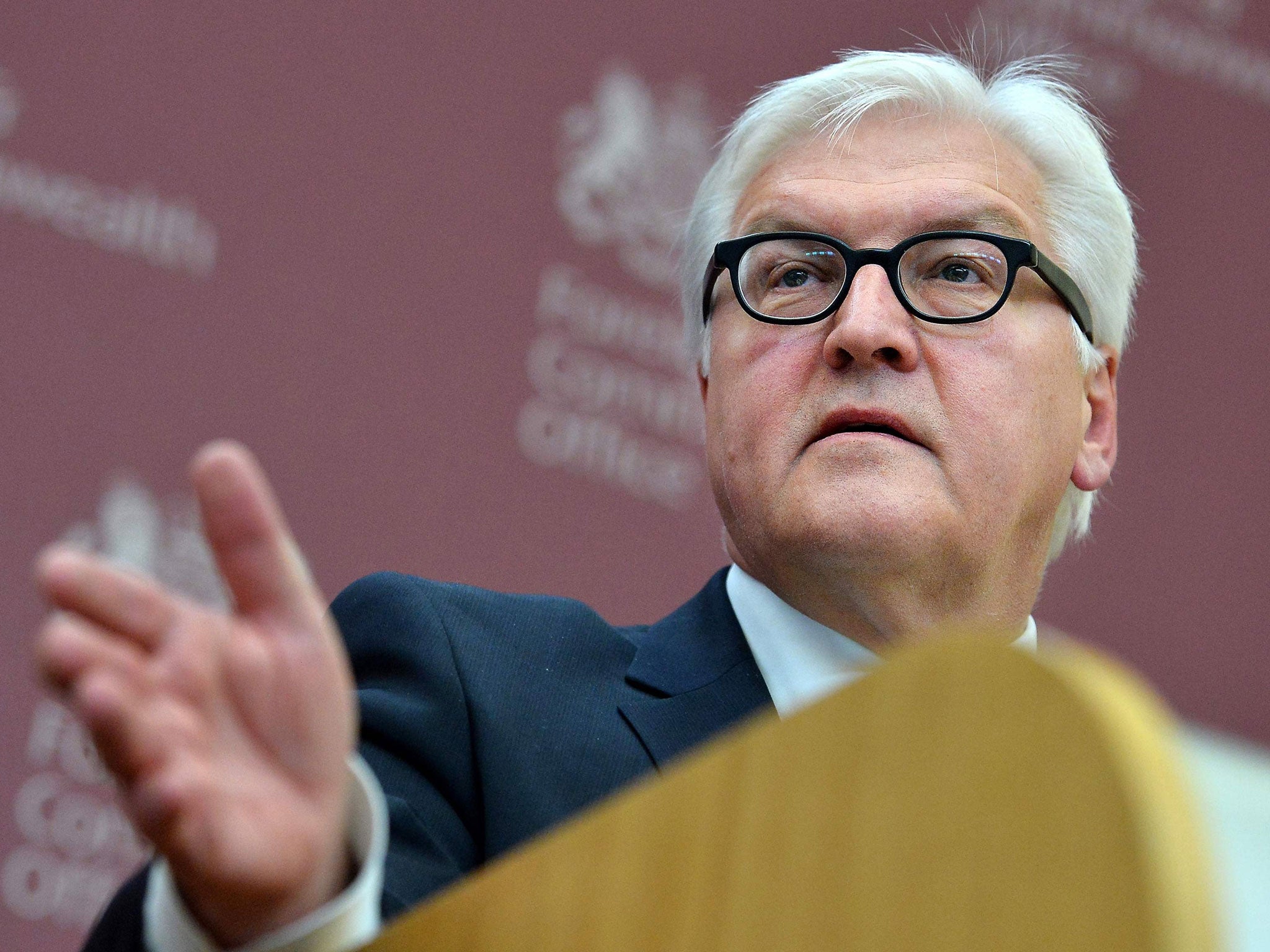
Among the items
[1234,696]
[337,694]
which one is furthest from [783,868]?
[1234,696]

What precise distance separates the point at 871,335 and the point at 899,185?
199mm

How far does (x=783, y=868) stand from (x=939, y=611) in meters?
Result: 0.98

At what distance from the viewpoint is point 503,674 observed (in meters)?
1.34

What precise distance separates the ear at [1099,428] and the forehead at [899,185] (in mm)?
193

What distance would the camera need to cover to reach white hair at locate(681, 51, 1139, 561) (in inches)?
68.1

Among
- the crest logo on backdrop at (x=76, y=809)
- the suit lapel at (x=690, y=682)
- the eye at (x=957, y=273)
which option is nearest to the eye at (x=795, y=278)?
the eye at (x=957, y=273)

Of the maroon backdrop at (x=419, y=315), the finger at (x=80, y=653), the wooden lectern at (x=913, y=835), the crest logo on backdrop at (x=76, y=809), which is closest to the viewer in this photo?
the wooden lectern at (x=913, y=835)

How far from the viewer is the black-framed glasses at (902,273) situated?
1.59 meters

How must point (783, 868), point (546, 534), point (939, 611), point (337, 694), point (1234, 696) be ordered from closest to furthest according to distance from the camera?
point (783, 868) → point (337, 694) → point (939, 611) → point (546, 534) → point (1234, 696)

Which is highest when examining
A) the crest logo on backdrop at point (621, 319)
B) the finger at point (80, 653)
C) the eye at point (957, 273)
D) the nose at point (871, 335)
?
the eye at point (957, 273)

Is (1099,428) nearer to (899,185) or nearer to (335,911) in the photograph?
(899,185)

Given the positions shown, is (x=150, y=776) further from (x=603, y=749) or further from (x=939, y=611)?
(x=939, y=611)

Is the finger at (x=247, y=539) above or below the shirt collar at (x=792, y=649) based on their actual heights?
above

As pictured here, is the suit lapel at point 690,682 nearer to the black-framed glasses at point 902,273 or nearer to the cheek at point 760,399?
the cheek at point 760,399
